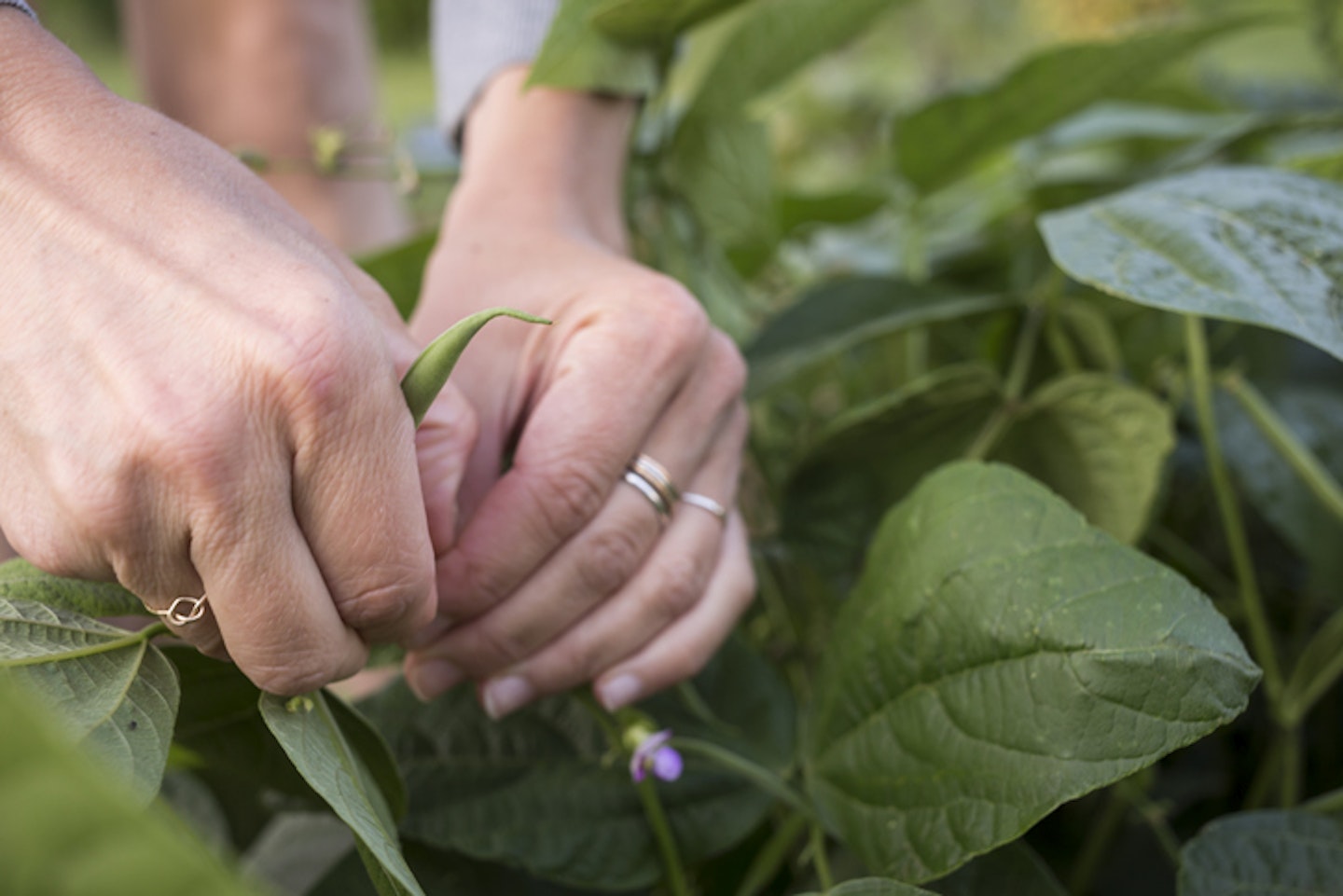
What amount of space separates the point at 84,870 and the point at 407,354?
0.72ft

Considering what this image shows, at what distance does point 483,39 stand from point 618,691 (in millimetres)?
386

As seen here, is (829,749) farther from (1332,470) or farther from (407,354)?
(1332,470)

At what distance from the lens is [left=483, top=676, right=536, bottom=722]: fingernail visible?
1.28ft

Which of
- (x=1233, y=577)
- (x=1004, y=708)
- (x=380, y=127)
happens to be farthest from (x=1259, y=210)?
(x=380, y=127)

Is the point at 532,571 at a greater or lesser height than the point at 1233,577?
greater

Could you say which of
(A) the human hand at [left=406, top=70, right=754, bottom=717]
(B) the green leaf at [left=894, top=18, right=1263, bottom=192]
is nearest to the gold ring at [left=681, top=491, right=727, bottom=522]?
(A) the human hand at [left=406, top=70, right=754, bottom=717]

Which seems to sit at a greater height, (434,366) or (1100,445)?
(434,366)

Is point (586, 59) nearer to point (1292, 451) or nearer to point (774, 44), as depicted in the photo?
point (774, 44)

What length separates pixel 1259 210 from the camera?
1.31ft

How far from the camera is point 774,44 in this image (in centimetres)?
60

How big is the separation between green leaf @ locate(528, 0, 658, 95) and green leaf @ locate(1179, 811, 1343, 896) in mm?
384

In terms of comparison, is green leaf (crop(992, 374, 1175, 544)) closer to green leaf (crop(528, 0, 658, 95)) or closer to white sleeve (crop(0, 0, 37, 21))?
green leaf (crop(528, 0, 658, 95))

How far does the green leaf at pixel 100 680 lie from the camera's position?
0.27 m

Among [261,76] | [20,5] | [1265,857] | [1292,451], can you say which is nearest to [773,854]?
[1265,857]
